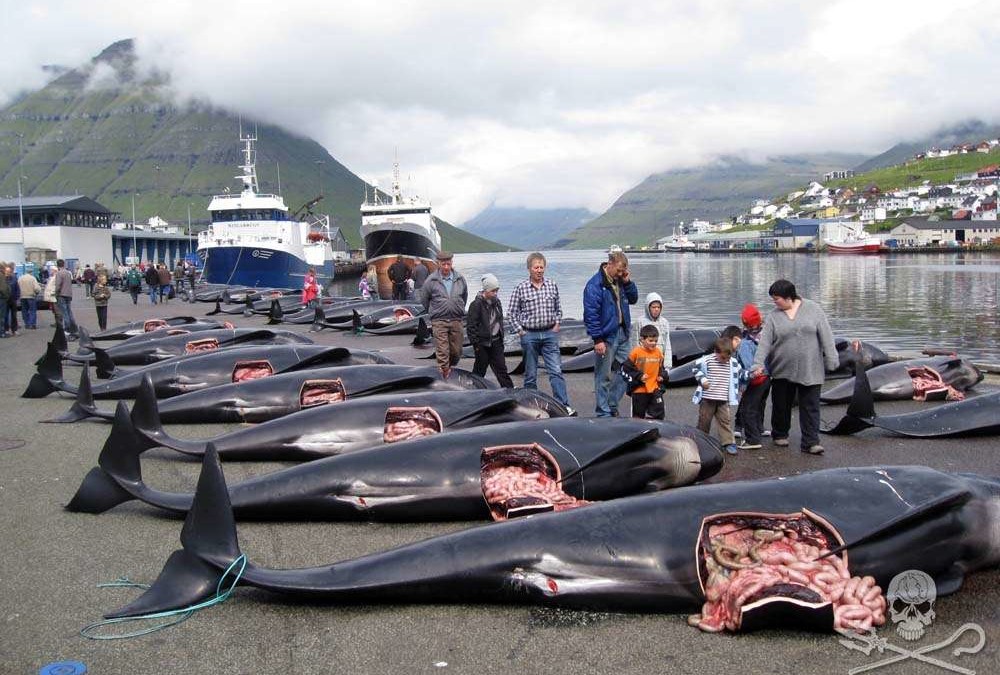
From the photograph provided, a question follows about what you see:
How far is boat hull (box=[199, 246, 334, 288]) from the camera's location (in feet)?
178

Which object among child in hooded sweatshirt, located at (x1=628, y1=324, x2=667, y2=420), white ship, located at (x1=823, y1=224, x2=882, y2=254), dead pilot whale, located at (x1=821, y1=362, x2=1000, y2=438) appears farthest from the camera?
white ship, located at (x1=823, y1=224, x2=882, y2=254)

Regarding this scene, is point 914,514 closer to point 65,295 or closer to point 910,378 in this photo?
point 910,378

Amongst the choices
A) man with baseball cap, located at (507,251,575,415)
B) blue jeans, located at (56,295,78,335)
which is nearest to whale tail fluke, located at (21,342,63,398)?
man with baseball cap, located at (507,251,575,415)

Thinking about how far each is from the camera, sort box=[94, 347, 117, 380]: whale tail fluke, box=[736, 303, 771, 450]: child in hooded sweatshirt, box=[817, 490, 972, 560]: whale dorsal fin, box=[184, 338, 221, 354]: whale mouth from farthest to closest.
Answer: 1. box=[184, 338, 221, 354]: whale mouth
2. box=[94, 347, 117, 380]: whale tail fluke
3. box=[736, 303, 771, 450]: child in hooded sweatshirt
4. box=[817, 490, 972, 560]: whale dorsal fin

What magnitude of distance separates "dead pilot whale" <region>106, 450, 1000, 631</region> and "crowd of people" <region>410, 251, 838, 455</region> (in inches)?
150

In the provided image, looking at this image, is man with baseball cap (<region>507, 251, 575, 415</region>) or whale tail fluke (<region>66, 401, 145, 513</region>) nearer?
whale tail fluke (<region>66, 401, 145, 513</region>)

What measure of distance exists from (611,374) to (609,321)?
690mm

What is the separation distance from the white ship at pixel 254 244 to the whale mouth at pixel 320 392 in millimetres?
43286

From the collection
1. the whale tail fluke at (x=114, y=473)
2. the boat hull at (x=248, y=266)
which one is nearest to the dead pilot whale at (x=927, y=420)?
the whale tail fluke at (x=114, y=473)

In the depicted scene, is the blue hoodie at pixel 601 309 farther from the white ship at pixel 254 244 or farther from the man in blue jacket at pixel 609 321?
the white ship at pixel 254 244

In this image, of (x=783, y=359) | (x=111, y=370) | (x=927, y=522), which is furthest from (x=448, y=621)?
(x=111, y=370)

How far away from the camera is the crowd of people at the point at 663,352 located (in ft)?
30.5

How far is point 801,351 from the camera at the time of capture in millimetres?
9242

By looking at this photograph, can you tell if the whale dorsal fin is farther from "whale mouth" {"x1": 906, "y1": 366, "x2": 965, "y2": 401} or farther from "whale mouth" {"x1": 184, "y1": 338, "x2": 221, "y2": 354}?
"whale mouth" {"x1": 184, "y1": 338, "x2": 221, "y2": 354}
